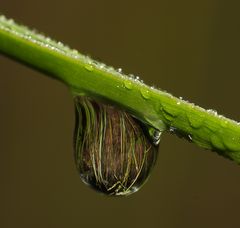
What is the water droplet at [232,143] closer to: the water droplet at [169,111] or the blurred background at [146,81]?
the water droplet at [169,111]

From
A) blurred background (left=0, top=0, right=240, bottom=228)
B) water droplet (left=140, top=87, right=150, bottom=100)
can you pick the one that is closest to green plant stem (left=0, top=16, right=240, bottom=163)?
water droplet (left=140, top=87, right=150, bottom=100)

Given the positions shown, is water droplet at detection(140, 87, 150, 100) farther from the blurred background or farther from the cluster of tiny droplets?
the blurred background

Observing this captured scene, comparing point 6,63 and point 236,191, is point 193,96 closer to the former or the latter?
point 236,191

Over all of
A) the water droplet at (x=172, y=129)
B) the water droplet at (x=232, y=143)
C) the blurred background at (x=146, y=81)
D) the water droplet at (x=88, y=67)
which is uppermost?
the blurred background at (x=146, y=81)

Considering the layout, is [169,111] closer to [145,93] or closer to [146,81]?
[145,93]

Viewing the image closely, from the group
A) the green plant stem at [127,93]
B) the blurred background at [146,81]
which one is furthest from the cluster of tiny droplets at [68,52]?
the blurred background at [146,81]

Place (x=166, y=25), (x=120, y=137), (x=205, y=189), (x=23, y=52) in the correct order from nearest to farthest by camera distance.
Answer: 1. (x=23, y=52)
2. (x=120, y=137)
3. (x=205, y=189)
4. (x=166, y=25)

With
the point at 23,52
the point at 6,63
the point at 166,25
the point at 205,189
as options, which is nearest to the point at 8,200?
the point at 6,63
